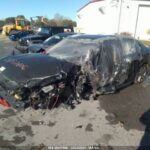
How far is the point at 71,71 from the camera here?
5.32 m

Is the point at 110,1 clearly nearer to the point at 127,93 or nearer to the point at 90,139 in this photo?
the point at 127,93

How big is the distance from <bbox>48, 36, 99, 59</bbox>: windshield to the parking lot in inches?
49.1

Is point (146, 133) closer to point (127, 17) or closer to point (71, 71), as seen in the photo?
point (71, 71)

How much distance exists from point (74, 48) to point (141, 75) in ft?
8.46

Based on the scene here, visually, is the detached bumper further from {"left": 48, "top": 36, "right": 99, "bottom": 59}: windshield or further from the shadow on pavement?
the shadow on pavement

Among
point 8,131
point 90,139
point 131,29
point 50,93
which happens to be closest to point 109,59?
point 50,93

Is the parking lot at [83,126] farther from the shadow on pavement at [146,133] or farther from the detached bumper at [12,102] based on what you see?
the detached bumper at [12,102]

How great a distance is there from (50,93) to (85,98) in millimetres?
1268

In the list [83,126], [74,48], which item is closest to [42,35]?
[74,48]

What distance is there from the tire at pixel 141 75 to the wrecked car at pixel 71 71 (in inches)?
3.2

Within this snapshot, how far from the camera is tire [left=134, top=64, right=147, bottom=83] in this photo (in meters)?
7.31

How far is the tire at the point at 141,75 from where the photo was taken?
731 centimetres

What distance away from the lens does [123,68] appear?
247 inches

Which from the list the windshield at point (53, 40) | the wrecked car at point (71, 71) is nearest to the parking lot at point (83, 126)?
the wrecked car at point (71, 71)
